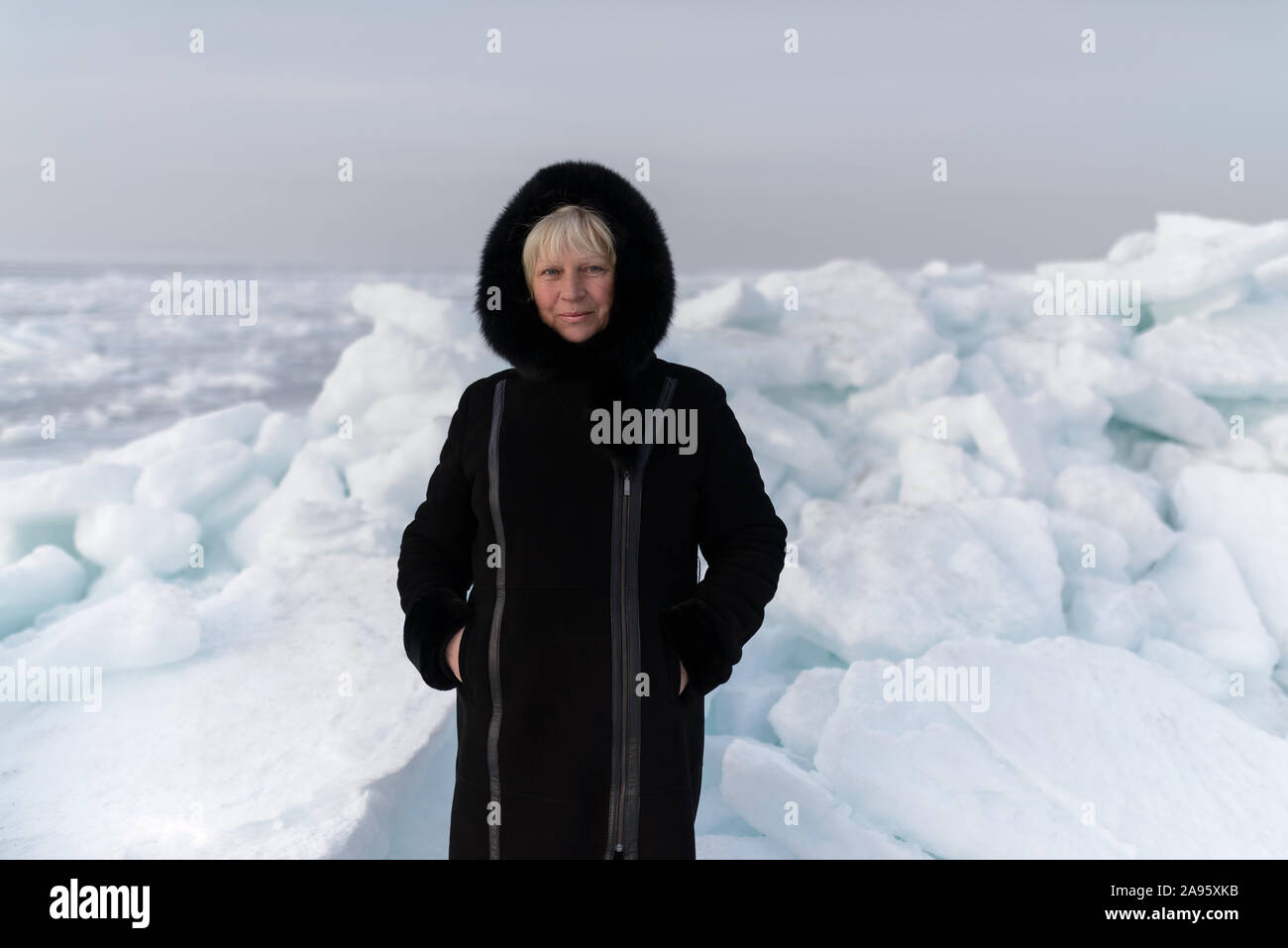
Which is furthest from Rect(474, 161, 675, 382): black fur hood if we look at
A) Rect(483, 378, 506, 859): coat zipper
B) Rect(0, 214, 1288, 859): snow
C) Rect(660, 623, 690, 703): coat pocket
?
Rect(0, 214, 1288, 859): snow

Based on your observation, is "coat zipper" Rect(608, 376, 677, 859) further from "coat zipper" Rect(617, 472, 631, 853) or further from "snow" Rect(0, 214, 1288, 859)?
"snow" Rect(0, 214, 1288, 859)

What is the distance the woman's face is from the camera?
1.38 m

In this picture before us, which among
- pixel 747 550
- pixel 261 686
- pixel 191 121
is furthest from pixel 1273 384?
pixel 191 121

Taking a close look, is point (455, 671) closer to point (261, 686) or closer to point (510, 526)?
point (510, 526)

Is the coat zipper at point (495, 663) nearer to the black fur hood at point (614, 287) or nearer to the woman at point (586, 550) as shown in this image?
the woman at point (586, 550)

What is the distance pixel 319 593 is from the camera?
2.68m

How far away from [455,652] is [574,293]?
20.8 inches

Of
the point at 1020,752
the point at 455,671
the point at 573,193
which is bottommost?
the point at 1020,752

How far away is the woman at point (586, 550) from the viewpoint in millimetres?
1337

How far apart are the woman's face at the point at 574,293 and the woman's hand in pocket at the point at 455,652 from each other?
0.44m

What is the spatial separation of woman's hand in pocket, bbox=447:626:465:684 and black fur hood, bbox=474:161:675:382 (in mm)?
379

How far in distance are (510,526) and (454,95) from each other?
2074 millimetres

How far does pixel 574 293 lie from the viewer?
1380mm

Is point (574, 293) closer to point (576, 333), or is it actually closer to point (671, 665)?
point (576, 333)
